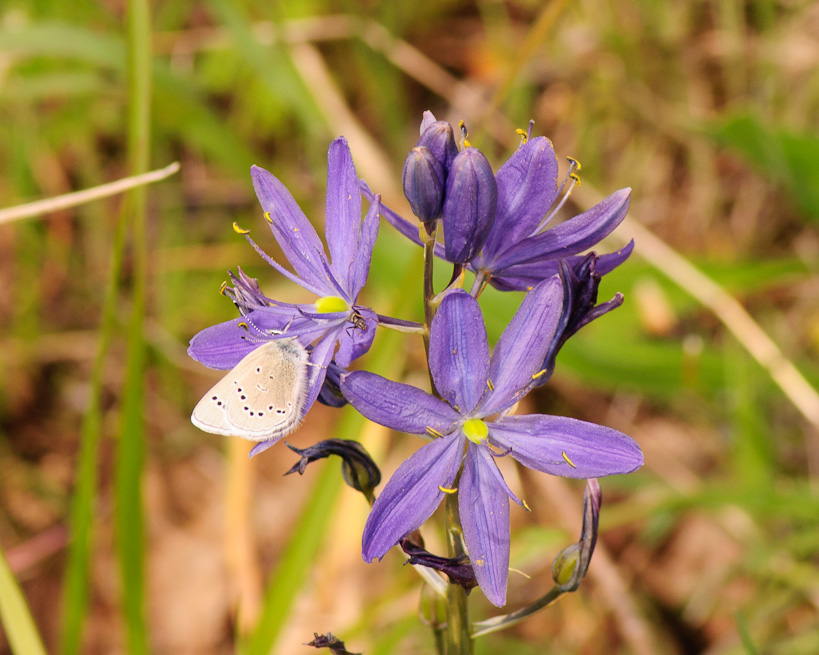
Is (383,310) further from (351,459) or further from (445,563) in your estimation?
(445,563)

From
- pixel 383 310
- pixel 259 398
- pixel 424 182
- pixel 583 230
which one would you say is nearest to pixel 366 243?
pixel 424 182

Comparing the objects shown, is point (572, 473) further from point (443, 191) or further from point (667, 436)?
point (667, 436)

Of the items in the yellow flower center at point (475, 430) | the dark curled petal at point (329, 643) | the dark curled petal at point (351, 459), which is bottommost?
the dark curled petal at point (329, 643)

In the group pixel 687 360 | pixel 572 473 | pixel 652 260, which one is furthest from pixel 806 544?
pixel 572 473

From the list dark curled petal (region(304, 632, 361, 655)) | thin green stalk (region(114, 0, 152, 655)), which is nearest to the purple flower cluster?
dark curled petal (region(304, 632, 361, 655))

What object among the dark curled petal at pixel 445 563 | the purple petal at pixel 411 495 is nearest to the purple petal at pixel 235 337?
the purple petal at pixel 411 495

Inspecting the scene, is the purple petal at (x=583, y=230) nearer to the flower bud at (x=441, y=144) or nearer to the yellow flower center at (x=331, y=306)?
the flower bud at (x=441, y=144)
